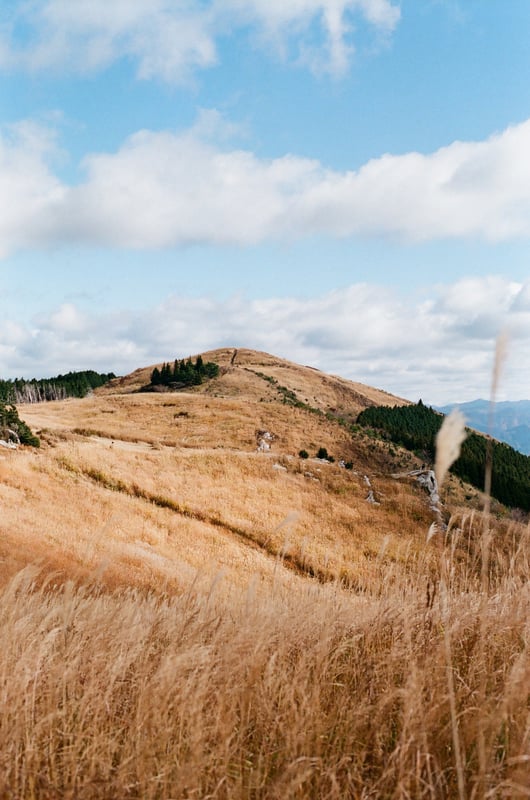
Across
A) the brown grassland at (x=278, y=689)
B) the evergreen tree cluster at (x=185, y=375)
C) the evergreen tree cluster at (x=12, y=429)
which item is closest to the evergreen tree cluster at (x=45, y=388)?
the evergreen tree cluster at (x=185, y=375)

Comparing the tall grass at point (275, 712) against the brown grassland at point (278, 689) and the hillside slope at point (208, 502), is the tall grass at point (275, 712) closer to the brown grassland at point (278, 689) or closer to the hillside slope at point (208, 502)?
the brown grassland at point (278, 689)

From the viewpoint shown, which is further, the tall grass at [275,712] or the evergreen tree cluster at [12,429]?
the evergreen tree cluster at [12,429]

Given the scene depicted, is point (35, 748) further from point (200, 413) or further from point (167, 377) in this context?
point (167, 377)

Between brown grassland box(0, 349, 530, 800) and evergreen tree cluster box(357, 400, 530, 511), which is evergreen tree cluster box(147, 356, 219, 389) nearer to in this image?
evergreen tree cluster box(357, 400, 530, 511)

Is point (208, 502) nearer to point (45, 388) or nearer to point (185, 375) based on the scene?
point (185, 375)

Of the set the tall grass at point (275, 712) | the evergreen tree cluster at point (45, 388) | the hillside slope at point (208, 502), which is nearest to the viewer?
the tall grass at point (275, 712)

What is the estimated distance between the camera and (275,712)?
2.87 meters

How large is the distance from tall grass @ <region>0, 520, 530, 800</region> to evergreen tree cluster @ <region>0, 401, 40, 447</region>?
106 feet

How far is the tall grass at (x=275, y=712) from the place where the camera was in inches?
91.7

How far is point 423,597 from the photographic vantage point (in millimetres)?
4551

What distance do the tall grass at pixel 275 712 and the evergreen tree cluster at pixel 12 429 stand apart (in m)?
32.3

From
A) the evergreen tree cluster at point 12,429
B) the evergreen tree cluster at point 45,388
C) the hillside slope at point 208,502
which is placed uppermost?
the evergreen tree cluster at point 45,388

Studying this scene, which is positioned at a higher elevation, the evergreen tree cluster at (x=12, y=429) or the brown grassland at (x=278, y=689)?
the evergreen tree cluster at (x=12, y=429)

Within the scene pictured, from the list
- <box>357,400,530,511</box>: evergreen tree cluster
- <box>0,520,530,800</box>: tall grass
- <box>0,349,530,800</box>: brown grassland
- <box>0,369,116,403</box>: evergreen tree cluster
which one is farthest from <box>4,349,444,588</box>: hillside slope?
<box>0,369,116,403</box>: evergreen tree cluster
